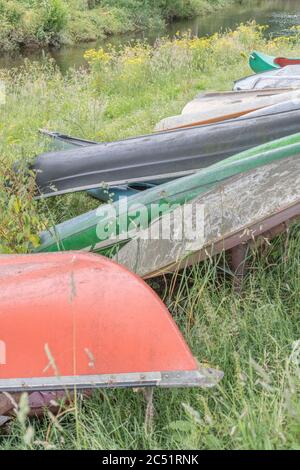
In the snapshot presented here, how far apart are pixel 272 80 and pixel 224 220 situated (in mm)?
3628

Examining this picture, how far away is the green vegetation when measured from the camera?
20.5m

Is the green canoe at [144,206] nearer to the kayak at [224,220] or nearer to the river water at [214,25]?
the kayak at [224,220]

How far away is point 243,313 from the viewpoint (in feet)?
7.77

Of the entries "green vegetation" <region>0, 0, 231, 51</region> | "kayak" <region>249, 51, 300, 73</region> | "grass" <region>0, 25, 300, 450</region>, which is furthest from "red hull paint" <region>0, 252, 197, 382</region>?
"green vegetation" <region>0, 0, 231, 51</region>

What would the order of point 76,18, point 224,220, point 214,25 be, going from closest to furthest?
point 224,220 < point 76,18 < point 214,25

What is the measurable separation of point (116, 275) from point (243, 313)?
2.03 ft

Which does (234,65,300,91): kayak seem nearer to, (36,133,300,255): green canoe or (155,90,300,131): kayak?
(155,90,300,131): kayak

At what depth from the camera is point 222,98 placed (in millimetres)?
4965

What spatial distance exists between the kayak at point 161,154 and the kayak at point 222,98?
5.07 feet

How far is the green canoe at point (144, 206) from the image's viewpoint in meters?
2.53

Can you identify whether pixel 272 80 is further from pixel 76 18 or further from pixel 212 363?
pixel 76 18

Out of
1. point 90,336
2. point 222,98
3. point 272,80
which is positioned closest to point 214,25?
point 272,80

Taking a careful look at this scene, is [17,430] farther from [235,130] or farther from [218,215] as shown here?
[235,130]

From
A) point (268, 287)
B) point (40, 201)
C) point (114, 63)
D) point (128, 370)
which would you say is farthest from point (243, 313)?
point (114, 63)
